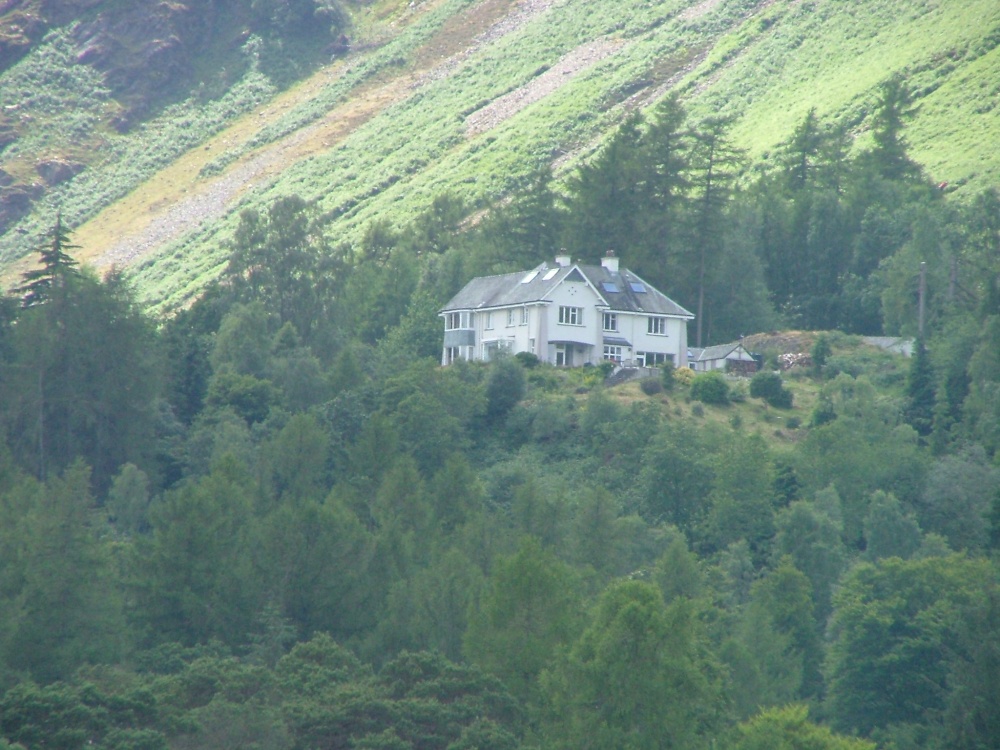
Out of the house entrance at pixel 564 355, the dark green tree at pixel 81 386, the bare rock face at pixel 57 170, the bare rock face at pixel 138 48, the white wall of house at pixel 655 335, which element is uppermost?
the bare rock face at pixel 138 48

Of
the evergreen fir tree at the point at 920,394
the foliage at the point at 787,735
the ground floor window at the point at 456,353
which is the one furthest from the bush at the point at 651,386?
the foliage at the point at 787,735

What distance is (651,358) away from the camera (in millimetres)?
73438

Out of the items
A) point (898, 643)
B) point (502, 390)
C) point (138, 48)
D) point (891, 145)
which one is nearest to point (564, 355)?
point (502, 390)

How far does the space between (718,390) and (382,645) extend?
26.7 meters

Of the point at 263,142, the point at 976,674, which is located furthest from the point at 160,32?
the point at 976,674

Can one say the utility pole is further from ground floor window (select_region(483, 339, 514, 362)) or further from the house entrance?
ground floor window (select_region(483, 339, 514, 362))

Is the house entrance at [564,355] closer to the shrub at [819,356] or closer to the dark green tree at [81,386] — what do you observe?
the shrub at [819,356]

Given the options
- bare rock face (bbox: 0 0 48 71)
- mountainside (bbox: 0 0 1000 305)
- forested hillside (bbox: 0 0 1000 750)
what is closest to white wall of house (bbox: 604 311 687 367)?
forested hillside (bbox: 0 0 1000 750)

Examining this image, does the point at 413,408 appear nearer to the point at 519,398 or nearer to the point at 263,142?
the point at 519,398

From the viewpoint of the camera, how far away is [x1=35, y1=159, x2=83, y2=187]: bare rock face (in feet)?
529

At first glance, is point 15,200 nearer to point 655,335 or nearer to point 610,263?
point 610,263

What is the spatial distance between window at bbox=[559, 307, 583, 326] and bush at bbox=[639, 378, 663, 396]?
5954mm

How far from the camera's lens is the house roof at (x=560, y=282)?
71.0 meters

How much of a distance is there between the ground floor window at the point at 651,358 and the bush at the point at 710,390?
25.7 feet
